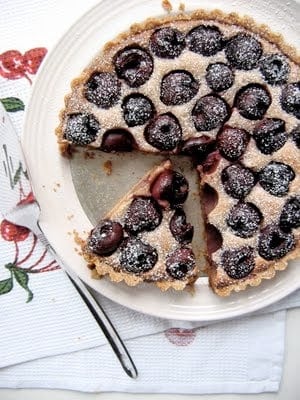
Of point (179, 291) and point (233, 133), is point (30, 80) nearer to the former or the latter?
point (233, 133)

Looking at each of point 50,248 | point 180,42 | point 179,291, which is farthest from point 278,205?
point 50,248

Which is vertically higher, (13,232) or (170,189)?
(170,189)

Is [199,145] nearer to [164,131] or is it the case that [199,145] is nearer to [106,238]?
[164,131]

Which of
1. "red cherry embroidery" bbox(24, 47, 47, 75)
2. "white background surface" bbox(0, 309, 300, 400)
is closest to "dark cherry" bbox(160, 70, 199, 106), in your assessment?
"red cherry embroidery" bbox(24, 47, 47, 75)

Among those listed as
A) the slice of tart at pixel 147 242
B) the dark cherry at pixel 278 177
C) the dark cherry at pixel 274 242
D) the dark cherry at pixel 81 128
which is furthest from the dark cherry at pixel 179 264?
the dark cherry at pixel 81 128

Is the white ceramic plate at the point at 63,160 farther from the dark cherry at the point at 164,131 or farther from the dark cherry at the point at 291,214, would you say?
the dark cherry at the point at 164,131

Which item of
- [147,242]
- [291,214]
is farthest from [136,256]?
[291,214]

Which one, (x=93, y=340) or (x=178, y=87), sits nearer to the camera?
(x=178, y=87)
